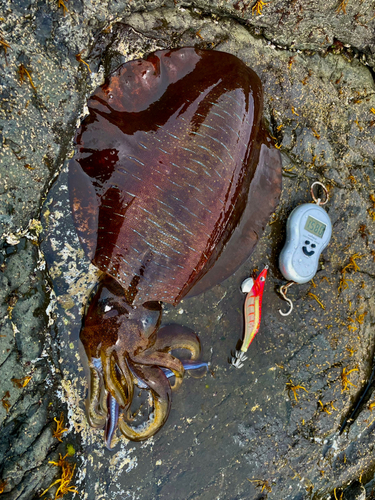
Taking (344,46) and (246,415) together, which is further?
(344,46)

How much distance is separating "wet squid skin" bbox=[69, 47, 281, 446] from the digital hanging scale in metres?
0.67

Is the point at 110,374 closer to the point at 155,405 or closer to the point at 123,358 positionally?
the point at 123,358

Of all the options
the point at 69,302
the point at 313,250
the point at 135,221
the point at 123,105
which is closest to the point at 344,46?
the point at 313,250

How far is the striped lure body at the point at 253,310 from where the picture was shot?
325 cm

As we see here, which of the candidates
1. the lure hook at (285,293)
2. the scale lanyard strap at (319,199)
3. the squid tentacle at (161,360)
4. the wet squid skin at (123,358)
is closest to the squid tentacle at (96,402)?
the wet squid skin at (123,358)

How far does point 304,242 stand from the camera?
3.27 metres

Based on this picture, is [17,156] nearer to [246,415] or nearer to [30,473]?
[30,473]

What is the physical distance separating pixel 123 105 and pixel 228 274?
5.54 feet

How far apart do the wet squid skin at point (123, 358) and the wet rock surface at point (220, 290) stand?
144mm

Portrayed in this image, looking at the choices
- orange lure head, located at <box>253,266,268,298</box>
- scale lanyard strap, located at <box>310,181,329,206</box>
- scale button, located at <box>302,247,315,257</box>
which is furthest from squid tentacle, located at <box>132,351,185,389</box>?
scale lanyard strap, located at <box>310,181,329,206</box>

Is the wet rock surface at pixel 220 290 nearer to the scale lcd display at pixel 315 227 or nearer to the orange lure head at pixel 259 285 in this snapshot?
the orange lure head at pixel 259 285

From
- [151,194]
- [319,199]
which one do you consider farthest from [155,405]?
[319,199]

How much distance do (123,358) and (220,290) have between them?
1060mm

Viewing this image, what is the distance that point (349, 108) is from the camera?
370 centimetres
